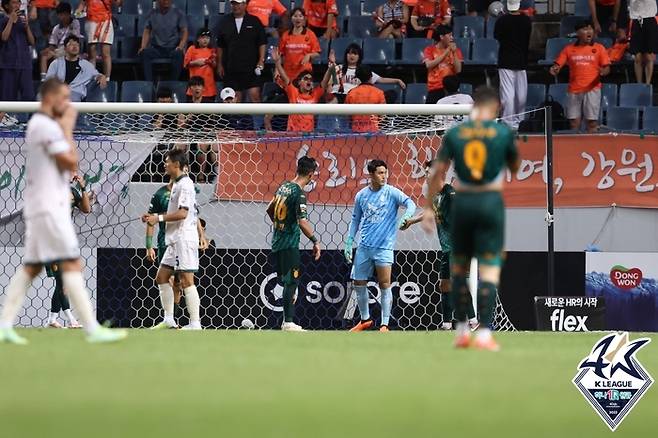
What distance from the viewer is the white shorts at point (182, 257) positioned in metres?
15.7

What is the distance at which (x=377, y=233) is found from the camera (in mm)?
16938

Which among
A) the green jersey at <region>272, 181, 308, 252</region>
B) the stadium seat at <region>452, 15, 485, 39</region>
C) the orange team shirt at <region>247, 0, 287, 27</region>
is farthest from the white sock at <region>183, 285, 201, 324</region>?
the stadium seat at <region>452, 15, 485, 39</region>

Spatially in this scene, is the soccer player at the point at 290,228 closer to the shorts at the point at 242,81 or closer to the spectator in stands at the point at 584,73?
the shorts at the point at 242,81

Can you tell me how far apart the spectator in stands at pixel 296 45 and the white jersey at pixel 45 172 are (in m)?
11.9

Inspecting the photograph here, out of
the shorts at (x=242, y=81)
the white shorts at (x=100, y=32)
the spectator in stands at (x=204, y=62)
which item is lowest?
the shorts at (x=242, y=81)

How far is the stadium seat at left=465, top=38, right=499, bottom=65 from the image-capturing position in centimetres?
2312

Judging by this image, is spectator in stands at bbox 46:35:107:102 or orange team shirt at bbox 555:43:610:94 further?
spectator in stands at bbox 46:35:107:102

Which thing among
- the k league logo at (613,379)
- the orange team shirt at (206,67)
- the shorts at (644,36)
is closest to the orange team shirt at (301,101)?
the orange team shirt at (206,67)

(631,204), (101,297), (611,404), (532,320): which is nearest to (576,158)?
(631,204)

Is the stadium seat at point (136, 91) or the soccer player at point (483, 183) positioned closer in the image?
Answer: the soccer player at point (483, 183)

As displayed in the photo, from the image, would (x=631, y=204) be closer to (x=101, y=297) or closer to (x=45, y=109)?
(x=101, y=297)

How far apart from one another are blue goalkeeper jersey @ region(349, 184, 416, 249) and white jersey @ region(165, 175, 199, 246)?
214 cm

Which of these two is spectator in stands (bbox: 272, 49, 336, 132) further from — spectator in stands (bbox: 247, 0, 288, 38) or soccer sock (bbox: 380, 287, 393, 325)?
soccer sock (bbox: 380, 287, 393, 325)

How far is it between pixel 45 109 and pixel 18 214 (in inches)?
325
